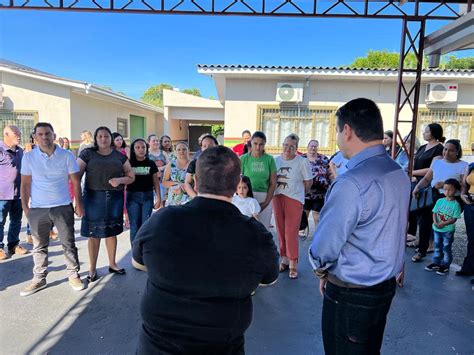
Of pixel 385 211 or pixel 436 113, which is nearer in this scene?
pixel 385 211

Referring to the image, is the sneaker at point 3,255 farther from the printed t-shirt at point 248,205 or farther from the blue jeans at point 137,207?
the printed t-shirt at point 248,205

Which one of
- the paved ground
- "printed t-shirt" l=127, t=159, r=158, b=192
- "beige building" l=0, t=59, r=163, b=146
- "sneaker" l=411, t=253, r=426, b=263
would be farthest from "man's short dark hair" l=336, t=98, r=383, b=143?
"beige building" l=0, t=59, r=163, b=146

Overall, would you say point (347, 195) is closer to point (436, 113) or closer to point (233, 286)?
point (233, 286)

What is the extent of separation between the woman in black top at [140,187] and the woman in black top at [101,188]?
33 cm

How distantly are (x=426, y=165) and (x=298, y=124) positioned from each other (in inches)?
224

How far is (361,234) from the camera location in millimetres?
1687

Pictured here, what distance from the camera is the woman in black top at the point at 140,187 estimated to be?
170 inches

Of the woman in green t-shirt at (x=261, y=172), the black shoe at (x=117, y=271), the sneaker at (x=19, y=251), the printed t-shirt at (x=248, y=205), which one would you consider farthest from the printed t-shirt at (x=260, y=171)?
the sneaker at (x=19, y=251)

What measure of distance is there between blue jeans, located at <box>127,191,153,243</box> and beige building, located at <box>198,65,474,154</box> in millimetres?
6135

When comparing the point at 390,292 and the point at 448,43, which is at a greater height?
the point at 448,43

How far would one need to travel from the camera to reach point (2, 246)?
4.66 metres

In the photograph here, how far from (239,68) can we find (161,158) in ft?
15.2

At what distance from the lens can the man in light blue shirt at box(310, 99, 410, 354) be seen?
5.42 ft

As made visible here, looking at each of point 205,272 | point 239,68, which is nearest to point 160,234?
point 205,272
